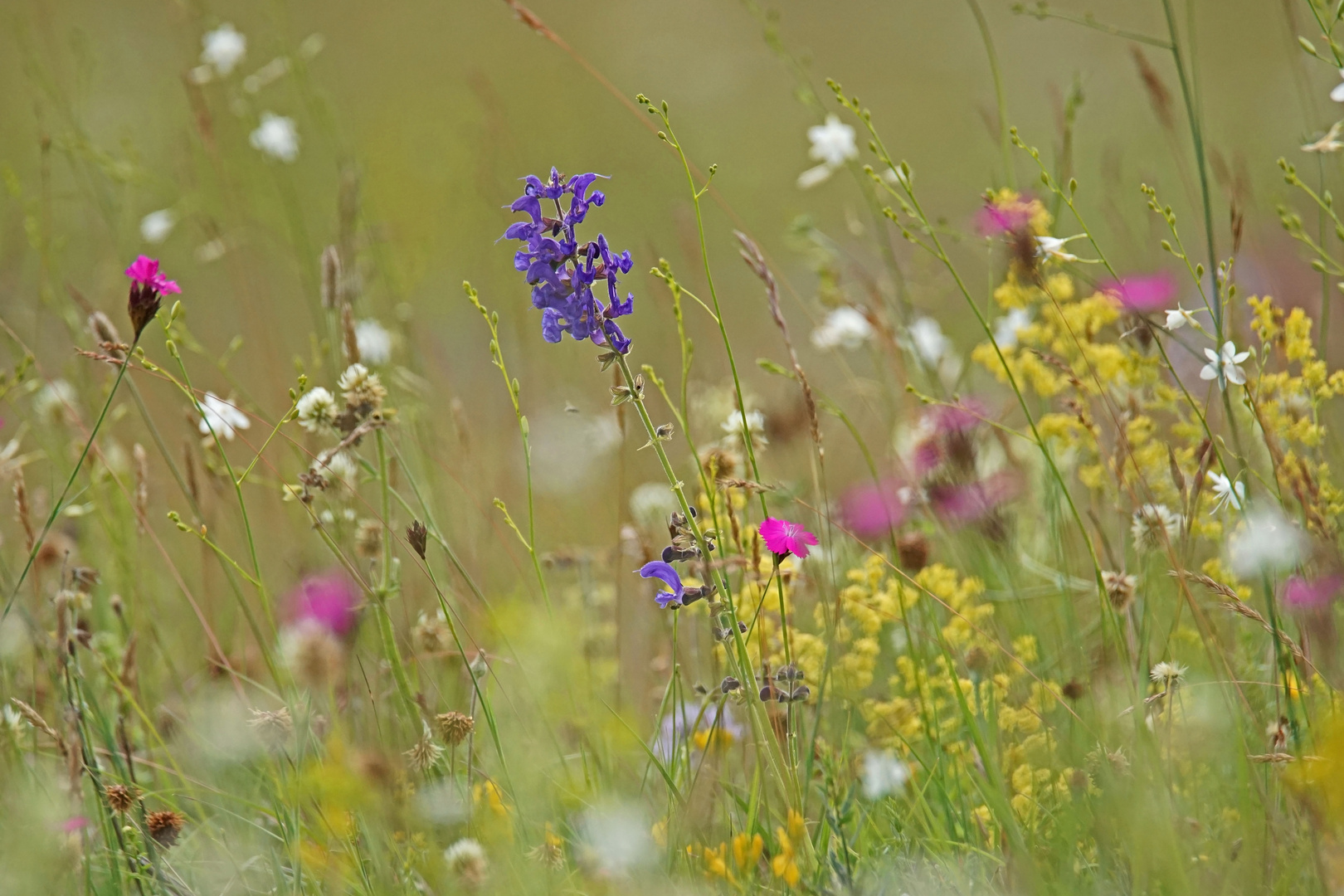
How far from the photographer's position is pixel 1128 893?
970 mm

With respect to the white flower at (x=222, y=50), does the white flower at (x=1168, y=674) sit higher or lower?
lower

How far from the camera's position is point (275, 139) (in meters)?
2.27

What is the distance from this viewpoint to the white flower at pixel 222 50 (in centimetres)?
236

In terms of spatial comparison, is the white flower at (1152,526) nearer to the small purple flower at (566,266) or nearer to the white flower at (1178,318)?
the white flower at (1178,318)

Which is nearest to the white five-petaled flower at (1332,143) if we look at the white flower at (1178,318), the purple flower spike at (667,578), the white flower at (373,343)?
the white flower at (1178,318)

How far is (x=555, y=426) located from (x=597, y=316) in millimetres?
2024

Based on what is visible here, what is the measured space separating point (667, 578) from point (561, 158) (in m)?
4.52

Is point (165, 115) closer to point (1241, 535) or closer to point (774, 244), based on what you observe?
point (774, 244)

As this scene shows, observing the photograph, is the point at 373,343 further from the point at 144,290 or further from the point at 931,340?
Answer: the point at 931,340

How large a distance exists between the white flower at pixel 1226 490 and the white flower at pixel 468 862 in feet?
2.74

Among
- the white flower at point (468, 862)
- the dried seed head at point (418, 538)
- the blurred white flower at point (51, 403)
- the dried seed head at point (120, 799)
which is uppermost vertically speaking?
the blurred white flower at point (51, 403)

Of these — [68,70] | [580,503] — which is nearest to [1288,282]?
[580,503]

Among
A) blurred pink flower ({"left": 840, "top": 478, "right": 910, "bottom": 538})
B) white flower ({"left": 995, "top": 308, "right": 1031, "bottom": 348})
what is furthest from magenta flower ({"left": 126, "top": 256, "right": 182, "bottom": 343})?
white flower ({"left": 995, "top": 308, "right": 1031, "bottom": 348})

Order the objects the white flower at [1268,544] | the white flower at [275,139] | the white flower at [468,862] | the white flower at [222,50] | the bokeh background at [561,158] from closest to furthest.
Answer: the white flower at [468,862] → the white flower at [1268,544] → the white flower at [275,139] → the white flower at [222,50] → the bokeh background at [561,158]
